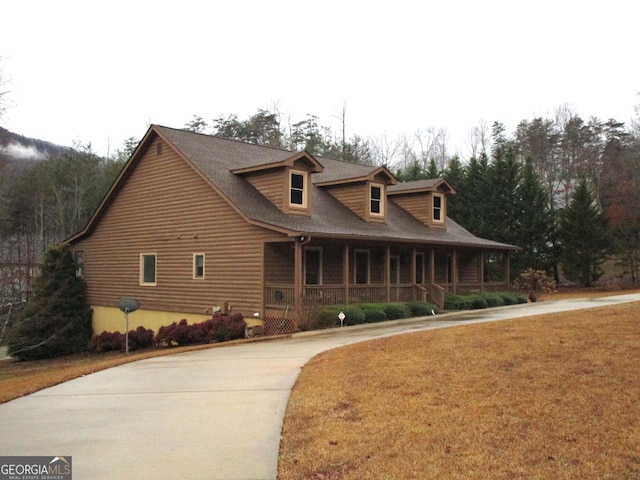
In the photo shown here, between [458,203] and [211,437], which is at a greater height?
[458,203]

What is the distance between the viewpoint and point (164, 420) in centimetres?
722

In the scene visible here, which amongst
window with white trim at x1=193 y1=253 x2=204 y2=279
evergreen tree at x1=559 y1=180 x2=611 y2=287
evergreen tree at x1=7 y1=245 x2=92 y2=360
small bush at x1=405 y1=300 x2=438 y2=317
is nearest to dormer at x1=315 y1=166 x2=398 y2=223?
small bush at x1=405 y1=300 x2=438 y2=317

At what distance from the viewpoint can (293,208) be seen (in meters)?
21.3

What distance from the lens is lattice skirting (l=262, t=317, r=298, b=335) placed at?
18656 mm

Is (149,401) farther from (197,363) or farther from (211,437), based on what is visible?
(197,363)

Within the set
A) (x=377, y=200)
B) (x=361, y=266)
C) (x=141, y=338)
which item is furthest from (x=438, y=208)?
(x=141, y=338)

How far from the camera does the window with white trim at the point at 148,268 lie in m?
24.5

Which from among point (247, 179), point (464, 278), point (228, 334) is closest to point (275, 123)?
point (464, 278)

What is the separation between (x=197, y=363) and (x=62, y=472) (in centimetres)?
651

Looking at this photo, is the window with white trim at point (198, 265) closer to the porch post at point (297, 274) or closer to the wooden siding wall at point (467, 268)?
the porch post at point (297, 274)

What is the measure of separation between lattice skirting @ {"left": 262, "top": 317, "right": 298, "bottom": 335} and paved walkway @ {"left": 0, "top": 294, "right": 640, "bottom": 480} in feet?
21.2

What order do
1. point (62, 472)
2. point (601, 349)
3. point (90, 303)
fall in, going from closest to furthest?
point (62, 472) < point (601, 349) < point (90, 303)

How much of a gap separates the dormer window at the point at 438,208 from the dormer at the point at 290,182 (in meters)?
8.65

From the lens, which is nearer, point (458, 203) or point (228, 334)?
point (228, 334)
